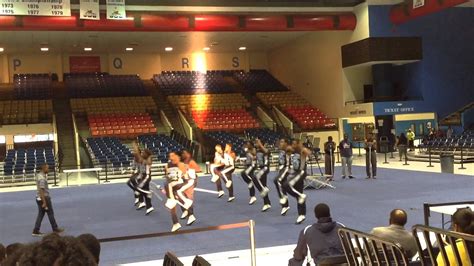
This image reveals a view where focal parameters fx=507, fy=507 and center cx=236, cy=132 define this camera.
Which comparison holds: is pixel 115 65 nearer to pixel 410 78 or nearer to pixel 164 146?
pixel 164 146

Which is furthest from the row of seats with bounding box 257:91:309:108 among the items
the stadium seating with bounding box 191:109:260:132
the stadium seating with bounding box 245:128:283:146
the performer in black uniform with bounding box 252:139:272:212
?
the performer in black uniform with bounding box 252:139:272:212

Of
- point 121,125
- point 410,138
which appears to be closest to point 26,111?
point 121,125

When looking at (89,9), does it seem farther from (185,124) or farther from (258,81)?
(258,81)

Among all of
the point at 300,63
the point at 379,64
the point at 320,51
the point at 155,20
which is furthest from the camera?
the point at 300,63

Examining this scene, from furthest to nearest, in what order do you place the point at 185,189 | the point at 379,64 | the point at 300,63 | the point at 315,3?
1. the point at 300,63
2. the point at 379,64
3. the point at 315,3
4. the point at 185,189

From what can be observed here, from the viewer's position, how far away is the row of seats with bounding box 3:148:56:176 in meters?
20.8

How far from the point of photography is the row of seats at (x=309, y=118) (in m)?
29.7

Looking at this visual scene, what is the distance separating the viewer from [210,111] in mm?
31703

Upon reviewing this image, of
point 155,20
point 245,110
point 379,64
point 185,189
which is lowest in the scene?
point 185,189

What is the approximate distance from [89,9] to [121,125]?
9.70 meters

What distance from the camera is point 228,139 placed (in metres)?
26.5

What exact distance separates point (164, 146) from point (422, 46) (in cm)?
1494

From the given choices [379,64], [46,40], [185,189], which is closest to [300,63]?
[379,64]

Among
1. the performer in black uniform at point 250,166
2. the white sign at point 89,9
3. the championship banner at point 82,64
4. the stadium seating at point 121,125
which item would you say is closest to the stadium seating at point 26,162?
the stadium seating at point 121,125
